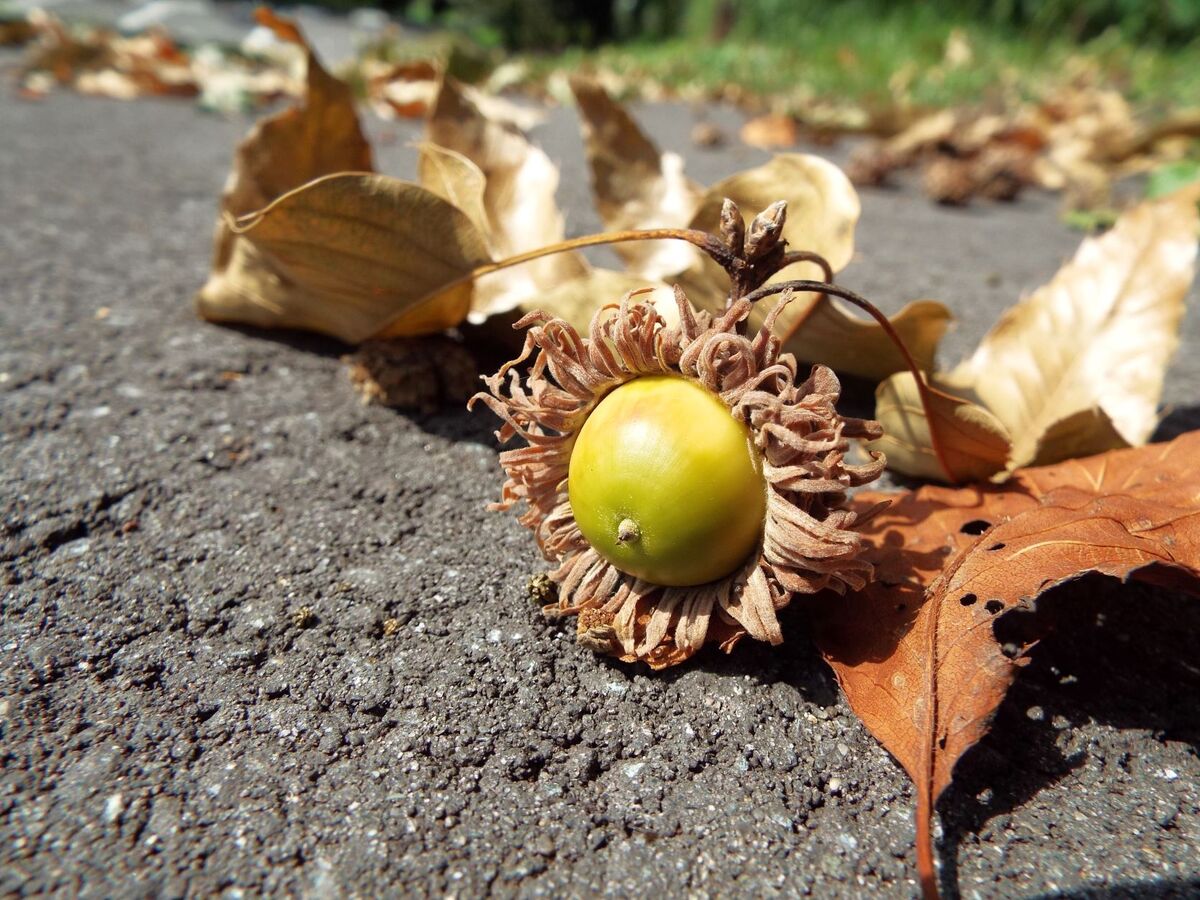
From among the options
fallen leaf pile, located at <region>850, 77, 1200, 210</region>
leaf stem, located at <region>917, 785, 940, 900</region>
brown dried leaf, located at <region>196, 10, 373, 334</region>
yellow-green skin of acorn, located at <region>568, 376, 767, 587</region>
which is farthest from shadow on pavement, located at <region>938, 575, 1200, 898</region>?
fallen leaf pile, located at <region>850, 77, 1200, 210</region>

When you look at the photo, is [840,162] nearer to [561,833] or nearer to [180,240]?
[180,240]

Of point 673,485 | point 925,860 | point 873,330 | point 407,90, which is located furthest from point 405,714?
point 407,90

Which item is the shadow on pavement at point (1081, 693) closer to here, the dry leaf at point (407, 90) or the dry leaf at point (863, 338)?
the dry leaf at point (863, 338)

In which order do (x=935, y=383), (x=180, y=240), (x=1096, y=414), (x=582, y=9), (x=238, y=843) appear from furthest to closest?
1. (x=582, y=9)
2. (x=180, y=240)
3. (x=935, y=383)
4. (x=1096, y=414)
5. (x=238, y=843)

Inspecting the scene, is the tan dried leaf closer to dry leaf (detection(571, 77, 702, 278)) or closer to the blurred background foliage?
dry leaf (detection(571, 77, 702, 278))

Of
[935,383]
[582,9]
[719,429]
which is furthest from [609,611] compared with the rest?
[582,9]

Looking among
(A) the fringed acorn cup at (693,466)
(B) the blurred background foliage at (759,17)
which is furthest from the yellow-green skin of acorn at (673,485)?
(B) the blurred background foliage at (759,17)

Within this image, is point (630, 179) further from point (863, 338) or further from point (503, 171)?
point (863, 338)
